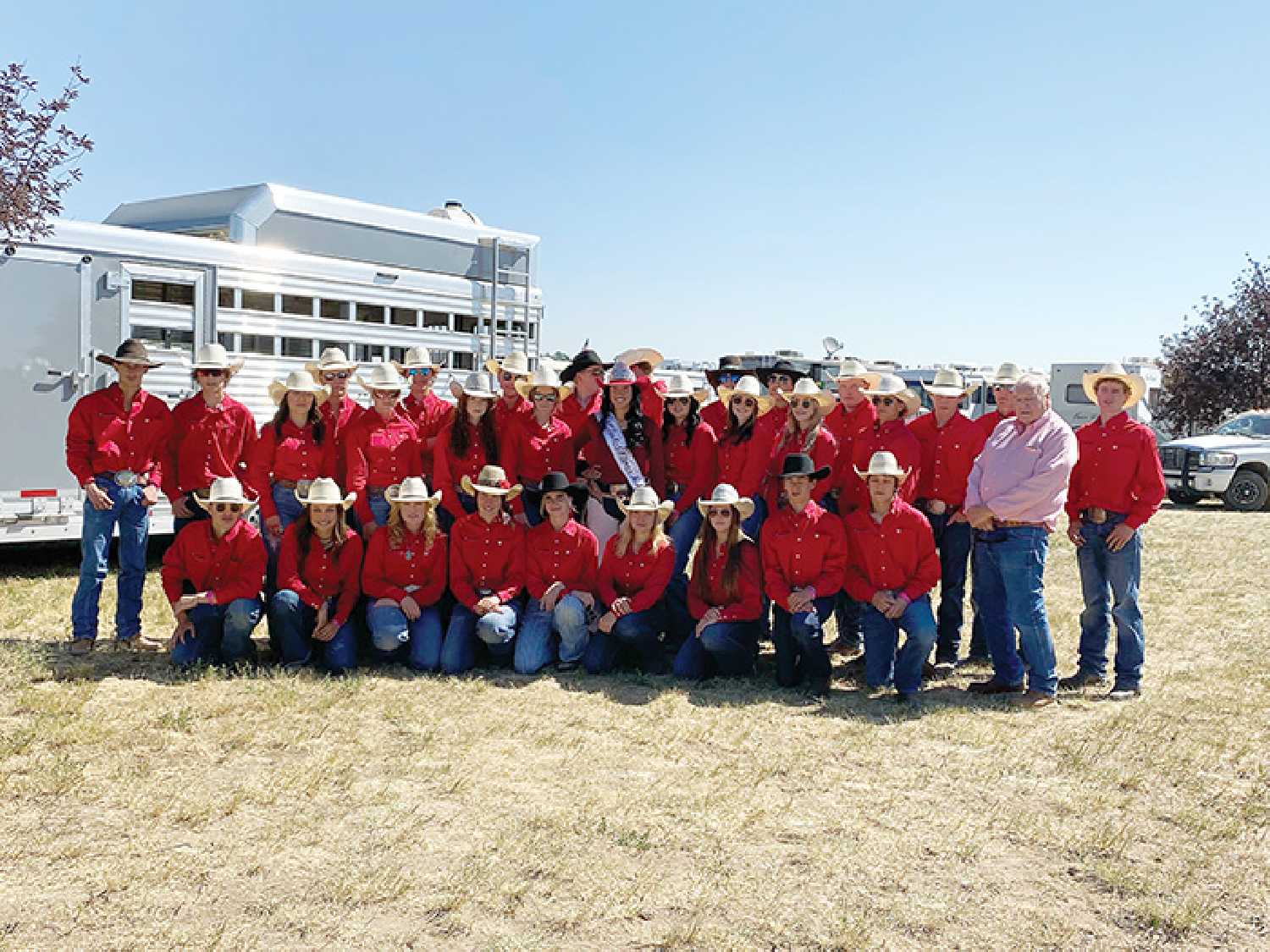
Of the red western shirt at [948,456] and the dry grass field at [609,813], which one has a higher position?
the red western shirt at [948,456]

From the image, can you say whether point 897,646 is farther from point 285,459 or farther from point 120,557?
point 120,557

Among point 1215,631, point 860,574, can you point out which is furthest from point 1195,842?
point 1215,631

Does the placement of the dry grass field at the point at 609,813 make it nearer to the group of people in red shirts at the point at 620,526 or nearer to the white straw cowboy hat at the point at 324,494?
the group of people in red shirts at the point at 620,526

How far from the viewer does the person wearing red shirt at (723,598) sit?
6.64 meters

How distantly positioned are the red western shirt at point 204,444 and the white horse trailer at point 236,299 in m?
1.69

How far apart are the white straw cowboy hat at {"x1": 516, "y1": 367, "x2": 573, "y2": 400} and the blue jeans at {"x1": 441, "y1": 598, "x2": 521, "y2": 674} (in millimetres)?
1506

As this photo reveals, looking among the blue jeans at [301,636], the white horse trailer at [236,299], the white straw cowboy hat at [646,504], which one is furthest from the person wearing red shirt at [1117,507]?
the white horse trailer at [236,299]

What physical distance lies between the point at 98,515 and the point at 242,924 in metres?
4.15

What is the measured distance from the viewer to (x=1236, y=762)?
211 inches

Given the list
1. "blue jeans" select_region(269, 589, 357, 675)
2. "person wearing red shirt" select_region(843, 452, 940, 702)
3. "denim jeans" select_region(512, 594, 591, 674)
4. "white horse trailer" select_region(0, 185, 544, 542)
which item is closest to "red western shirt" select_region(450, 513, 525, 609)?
"denim jeans" select_region(512, 594, 591, 674)

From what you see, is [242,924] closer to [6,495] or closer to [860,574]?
[860,574]

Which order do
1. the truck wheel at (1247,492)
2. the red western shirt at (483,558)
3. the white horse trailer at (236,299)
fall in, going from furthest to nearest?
the truck wheel at (1247,492), the white horse trailer at (236,299), the red western shirt at (483,558)

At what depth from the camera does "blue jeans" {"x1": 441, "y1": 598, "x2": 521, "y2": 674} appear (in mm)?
6676

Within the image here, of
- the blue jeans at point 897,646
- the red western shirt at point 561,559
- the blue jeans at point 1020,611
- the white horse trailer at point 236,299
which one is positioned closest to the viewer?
the blue jeans at point 1020,611
